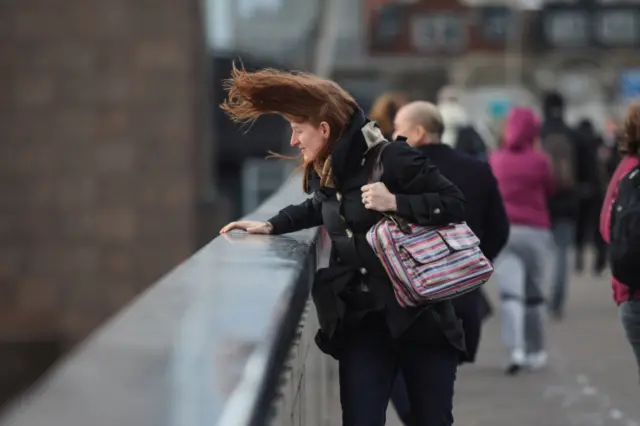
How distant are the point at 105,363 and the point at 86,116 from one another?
2032cm

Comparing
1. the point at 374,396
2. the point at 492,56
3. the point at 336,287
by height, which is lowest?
the point at 492,56

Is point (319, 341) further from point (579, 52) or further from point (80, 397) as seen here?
point (579, 52)

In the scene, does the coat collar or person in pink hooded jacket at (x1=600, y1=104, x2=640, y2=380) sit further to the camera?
person in pink hooded jacket at (x1=600, y1=104, x2=640, y2=380)

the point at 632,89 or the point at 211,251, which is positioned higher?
the point at 211,251

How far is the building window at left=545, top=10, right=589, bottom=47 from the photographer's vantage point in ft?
342

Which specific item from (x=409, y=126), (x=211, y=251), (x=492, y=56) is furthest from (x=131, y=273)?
(x=492, y=56)

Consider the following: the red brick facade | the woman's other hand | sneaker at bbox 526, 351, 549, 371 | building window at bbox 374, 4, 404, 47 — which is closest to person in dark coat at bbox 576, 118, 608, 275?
sneaker at bbox 526, 351, 549, 371

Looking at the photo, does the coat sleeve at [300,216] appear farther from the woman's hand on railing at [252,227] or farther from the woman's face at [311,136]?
the woman's face at [311,136]

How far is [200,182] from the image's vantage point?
2372 cm

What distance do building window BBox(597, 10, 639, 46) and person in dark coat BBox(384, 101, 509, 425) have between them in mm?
100153

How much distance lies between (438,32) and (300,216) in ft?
333

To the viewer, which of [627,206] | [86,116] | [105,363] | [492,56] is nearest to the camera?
[105,363]

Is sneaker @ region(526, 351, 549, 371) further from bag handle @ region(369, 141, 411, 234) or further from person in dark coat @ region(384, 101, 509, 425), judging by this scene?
bag handle @ region(369, 141, 411, 234)

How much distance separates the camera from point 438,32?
106 m
